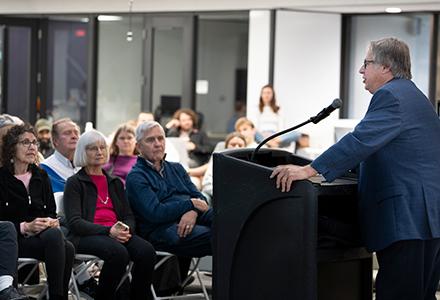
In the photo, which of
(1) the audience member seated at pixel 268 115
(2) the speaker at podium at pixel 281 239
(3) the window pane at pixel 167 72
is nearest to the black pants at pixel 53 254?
(2) the speaker at podium at pixel 281 239

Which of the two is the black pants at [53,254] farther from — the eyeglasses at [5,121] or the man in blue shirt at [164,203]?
the eyeglasses at [5,121]

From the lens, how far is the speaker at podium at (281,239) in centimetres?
227

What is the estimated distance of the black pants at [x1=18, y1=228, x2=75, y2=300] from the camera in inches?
127

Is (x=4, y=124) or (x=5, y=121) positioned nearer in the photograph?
(x=4, y=124)

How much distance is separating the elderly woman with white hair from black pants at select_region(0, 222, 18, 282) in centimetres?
40

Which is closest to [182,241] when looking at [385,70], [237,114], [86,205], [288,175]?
[86,205]

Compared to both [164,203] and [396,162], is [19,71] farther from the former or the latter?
[396,162]

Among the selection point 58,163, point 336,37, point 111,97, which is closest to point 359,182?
point 58,163

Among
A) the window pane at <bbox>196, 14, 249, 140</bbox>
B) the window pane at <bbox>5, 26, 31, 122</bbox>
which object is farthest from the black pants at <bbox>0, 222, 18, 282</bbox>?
the window pane at <bbox>196, 14, 249, 140</bbox>

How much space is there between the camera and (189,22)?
8922 millimetres

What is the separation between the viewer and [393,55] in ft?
7.99

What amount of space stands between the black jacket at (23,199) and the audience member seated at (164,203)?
0.52 metres

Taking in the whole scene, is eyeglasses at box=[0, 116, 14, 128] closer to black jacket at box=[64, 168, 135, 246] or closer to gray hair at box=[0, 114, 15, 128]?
gray hair at box=[0, 114, 15, 128]

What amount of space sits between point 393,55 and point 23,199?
7.29 ft
